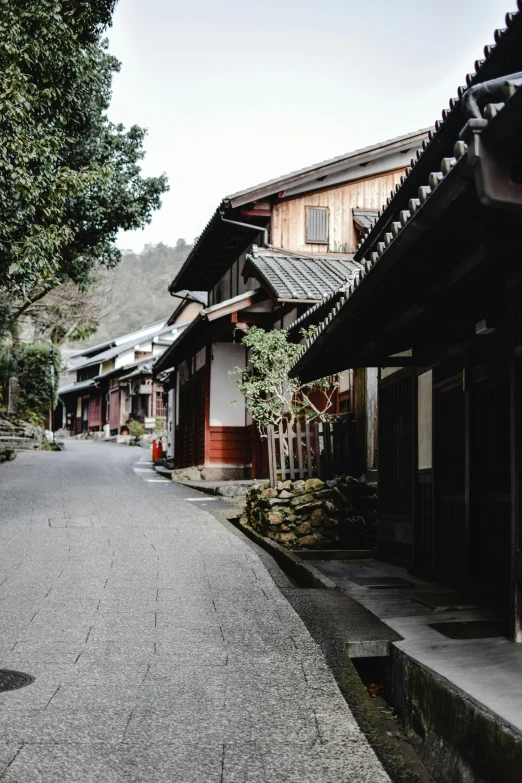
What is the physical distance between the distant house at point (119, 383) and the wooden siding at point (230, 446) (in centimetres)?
1971

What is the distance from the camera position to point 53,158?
12062mm

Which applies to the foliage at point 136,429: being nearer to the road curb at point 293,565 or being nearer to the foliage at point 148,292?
the foliage at point 148,292

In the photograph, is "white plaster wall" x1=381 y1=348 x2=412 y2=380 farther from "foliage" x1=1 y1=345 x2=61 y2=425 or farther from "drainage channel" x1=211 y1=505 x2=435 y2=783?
"foliage" x1=1 y1=345 x2=61 y2=425

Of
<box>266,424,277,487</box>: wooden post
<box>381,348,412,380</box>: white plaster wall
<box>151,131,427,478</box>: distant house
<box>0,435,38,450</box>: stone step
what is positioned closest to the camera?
<box>381,348,412,380</box>: white plaster wall

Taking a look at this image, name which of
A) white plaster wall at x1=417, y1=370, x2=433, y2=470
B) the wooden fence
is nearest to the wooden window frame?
the wooden fence

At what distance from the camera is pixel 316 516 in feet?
37.5

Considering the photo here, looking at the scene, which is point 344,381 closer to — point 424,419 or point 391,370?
point 391,370

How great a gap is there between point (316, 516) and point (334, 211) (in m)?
10.3

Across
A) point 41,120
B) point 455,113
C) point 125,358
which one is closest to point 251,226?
point 41,120

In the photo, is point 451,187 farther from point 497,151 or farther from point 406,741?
point 406,741

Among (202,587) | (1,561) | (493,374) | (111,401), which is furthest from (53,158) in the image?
(111,401)

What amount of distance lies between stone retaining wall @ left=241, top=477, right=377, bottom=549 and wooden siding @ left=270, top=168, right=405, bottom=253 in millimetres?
8825

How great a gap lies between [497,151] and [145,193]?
17807mm

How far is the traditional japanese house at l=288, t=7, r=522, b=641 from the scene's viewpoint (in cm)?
366
